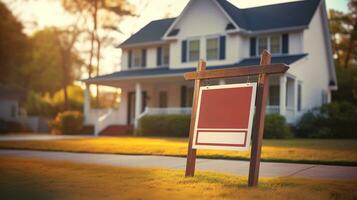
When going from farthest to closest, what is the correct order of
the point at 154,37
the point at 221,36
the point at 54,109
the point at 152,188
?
→ the point at 54,109
the point at 154,37
the point at 221,36
the point at 152,188

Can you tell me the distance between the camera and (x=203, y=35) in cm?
2252

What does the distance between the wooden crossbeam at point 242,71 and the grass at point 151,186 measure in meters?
1.62

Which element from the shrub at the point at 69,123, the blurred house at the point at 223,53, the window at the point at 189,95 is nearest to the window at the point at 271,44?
the blurred house at the point at 223,53

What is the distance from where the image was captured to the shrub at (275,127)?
18141 millimetres

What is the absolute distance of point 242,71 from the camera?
632 cm

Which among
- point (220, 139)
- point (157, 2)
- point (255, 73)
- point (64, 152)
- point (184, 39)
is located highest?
point (184, 39)

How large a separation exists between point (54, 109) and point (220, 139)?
30677mm

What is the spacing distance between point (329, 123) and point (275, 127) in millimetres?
3408

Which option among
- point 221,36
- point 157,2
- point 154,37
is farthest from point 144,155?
point 154,37

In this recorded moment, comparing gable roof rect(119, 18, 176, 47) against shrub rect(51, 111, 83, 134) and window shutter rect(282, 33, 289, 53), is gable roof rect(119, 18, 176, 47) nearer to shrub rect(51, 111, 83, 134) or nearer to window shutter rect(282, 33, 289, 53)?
shrub rect(51, 111, 83, 134)

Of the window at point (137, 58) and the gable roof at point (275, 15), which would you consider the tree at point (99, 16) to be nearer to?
the window at point (137, 58)

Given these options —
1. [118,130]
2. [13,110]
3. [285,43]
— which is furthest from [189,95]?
[13,110]

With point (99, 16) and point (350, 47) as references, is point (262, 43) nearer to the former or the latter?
point (350, 47)

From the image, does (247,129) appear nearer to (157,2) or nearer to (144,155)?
(157,2)
